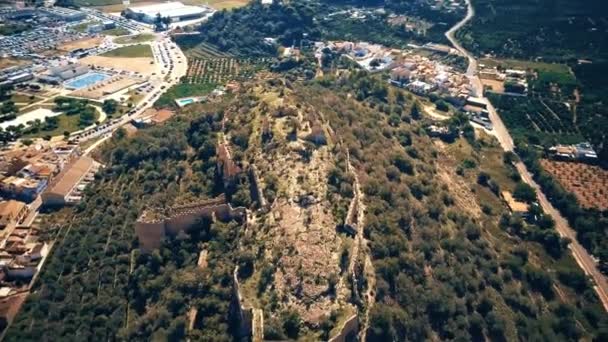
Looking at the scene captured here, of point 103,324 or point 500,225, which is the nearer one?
point 103,324

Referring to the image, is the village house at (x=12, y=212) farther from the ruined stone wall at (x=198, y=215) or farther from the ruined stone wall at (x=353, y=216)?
the ruined stone wall at (x=353, y=216)

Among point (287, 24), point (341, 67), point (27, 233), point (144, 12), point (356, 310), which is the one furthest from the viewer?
point (144, 12)

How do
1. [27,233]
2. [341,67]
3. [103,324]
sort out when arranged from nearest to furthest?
1. [103,324]
2. [27,233]
3. [341,67]

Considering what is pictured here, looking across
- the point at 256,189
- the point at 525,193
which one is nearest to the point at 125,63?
the point at 256,189

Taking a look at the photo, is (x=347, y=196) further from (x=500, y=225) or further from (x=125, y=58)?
(x=125, y=58)

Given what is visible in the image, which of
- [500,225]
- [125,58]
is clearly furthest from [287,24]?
[500,225]

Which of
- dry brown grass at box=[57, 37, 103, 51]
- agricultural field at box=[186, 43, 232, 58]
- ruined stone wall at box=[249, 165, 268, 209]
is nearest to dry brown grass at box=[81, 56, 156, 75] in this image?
dry brown grass at box=[57, 37, 103, 51]

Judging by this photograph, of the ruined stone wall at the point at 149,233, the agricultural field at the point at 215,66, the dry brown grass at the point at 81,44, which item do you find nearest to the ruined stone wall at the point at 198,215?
the ruined stone wall at the point at 149,233
